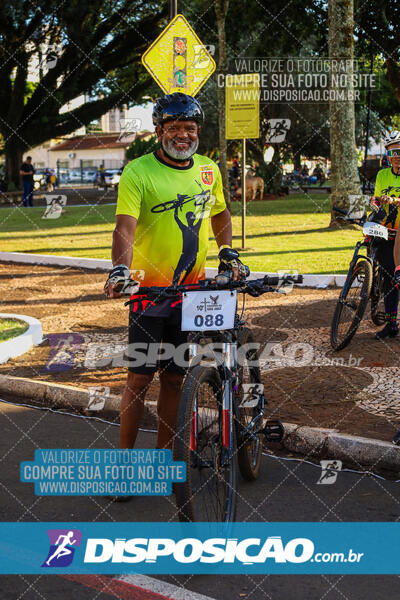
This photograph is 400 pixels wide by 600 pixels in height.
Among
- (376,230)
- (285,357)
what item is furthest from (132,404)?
(376,230)

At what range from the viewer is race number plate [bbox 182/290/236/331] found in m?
3.89

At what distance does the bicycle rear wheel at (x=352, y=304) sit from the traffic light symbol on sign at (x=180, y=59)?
5.83 meters

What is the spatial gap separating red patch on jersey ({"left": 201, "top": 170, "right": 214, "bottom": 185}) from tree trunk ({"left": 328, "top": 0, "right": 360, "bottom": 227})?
15.3 m

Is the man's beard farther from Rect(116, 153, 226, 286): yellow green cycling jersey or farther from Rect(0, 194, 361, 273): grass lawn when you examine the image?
Rect(0, 194, 361, 273): grass lawn

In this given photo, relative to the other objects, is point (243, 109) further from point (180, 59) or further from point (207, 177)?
point (207, 177)

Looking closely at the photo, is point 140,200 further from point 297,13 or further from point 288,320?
point 297,13

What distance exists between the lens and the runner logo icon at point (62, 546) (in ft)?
12.6

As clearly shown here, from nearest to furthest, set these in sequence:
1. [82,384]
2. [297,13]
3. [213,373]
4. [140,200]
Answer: [213,373] < [140,200] < [82,384] < [297,13]

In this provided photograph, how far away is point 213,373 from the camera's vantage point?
156 inches

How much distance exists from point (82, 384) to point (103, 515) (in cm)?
260

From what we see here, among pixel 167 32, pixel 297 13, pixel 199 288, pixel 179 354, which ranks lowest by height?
pixel 179 354

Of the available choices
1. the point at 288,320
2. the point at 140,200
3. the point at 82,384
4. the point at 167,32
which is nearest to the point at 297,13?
the point at 167,32

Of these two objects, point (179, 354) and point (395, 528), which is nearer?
point (395, 528)

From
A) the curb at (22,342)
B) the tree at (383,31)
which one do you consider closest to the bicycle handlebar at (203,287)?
the curb at (22,342)
